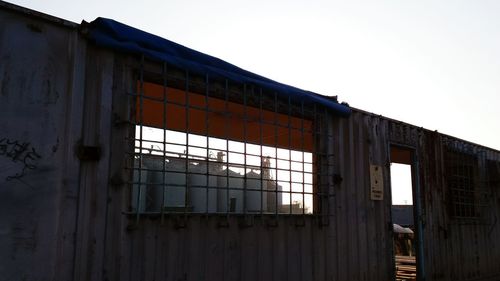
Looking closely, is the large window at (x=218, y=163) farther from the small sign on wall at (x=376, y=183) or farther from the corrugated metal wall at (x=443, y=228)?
the corrugated metal wall at (x=443, y=228)

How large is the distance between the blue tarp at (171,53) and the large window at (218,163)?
132 mm

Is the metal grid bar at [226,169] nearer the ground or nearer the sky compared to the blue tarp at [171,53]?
nearer the ground

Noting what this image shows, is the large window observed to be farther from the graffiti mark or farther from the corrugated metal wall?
the corrugated metal wall

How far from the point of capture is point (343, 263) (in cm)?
661

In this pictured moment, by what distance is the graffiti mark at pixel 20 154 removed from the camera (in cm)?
361

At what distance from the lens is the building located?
3.76 meters

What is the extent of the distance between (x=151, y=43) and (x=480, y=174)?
9.13 metres

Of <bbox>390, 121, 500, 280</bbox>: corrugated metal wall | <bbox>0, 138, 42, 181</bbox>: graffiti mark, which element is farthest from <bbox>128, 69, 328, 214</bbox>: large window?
<bbox>390, 121, 500, 280</bbox>: corrugated metal wall

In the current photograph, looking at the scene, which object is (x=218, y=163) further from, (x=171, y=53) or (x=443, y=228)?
(x=443, y=228)

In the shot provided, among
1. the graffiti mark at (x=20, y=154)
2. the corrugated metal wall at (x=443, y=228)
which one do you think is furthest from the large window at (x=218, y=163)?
the corrugated metal wall at (x=443, y=228)

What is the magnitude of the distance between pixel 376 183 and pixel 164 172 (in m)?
4.25

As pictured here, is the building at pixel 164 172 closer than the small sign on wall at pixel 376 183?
Yes

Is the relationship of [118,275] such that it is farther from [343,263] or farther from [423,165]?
[423,165]

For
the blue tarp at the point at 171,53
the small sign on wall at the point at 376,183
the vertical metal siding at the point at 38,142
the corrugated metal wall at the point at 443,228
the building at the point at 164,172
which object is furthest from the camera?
the corrugated metal wall at the point at 443,228
